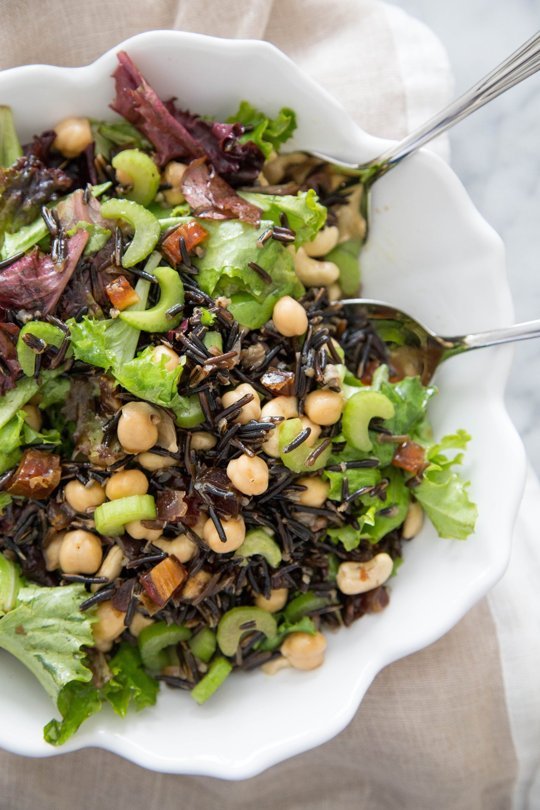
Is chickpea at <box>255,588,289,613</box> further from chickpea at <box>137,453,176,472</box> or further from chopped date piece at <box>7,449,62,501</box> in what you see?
chopped date piece at <box>7,449,62,501</box>

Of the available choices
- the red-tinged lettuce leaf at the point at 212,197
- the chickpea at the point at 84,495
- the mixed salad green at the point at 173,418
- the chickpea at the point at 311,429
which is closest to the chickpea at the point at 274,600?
the mixed salad green at the point at 173,418

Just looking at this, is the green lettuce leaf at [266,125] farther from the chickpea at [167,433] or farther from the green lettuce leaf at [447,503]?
the green lettuce leaf at [447,503]

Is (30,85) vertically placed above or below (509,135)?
above

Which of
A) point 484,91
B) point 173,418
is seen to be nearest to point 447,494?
point 173,418

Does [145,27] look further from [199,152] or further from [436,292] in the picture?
[436,292]

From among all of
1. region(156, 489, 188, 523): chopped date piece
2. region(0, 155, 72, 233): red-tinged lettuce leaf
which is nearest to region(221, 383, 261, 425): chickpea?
region(156, 489, 188, 523): chopped date piece

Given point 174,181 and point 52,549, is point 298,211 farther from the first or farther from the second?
point 52,549

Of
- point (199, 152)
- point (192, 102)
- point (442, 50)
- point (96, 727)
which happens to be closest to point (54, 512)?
point (96, 727)
